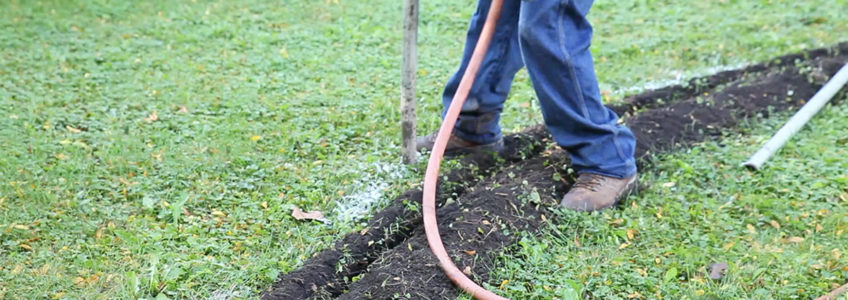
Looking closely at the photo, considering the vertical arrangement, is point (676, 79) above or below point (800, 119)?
below

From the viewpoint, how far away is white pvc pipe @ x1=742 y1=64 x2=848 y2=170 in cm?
404

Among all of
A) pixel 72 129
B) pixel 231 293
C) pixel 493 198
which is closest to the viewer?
pixel 231 293

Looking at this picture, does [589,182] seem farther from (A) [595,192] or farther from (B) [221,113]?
(B) [221,113]

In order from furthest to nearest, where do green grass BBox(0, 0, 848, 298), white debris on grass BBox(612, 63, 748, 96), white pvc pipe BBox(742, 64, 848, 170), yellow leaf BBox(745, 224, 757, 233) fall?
white debris on grass BBox(612, 63, 748, 96), white pvc pipe BBox(742, 64, 848, 170), yellow leaf BBox(745, 224, 757, 233), green grass BBox(0, 0, 848, 298)

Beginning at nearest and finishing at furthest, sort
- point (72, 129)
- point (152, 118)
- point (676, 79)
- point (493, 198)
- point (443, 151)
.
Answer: point (443, 151), point (493, 198), point (72, 129), point (152, 118), point (676, 79)

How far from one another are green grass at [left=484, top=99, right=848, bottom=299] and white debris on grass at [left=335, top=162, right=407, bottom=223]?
0.74 metres

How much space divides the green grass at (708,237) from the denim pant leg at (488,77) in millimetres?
687

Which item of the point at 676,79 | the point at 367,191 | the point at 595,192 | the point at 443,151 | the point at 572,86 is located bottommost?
the point at 676,79

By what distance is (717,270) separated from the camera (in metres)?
3.13

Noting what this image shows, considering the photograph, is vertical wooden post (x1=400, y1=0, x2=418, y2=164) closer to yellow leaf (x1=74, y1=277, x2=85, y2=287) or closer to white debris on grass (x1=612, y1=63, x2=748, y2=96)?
yellow leaf (x1=74, y1=277, x2=85, y2=287)

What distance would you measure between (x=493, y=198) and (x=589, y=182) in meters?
0.48

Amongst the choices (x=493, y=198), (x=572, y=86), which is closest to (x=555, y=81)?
(x=572, y=86)

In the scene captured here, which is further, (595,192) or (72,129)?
(72,129)

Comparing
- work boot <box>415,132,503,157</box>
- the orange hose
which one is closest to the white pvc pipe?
work boot <box>415,132,503,157</box>
